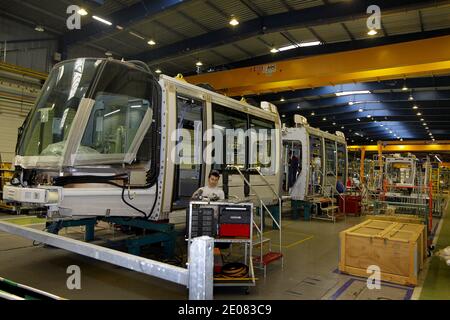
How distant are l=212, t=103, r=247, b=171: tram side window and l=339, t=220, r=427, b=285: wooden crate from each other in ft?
7.28

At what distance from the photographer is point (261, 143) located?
23.3 ft

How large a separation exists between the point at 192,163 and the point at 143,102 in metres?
1.18

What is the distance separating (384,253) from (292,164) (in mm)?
6387

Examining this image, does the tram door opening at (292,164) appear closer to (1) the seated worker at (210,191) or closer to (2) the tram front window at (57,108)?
(1) the seated worker at (210,191)

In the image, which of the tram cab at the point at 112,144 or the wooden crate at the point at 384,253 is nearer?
the tram cab at the point at 112,144

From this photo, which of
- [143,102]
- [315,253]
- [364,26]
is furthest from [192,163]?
[364,26]

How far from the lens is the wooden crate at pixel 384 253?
14.7ft

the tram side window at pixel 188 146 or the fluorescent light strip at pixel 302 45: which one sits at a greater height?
the fluorescent light strip at pixel 302 45

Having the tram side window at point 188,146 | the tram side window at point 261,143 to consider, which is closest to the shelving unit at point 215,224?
the tram side window at point 188,146

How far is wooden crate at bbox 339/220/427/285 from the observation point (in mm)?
4484

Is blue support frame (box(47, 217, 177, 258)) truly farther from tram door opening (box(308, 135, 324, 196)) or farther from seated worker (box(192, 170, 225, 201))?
tram door opening (box(308, 135, 324, 196))

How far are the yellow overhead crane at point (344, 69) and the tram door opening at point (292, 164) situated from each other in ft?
6.52

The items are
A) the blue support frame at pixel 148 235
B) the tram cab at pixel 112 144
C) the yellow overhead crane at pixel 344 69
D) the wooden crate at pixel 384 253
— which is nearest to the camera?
the tram cab at pixel 112 144

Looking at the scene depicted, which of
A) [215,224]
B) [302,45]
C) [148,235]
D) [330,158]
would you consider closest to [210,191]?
[215,224]
